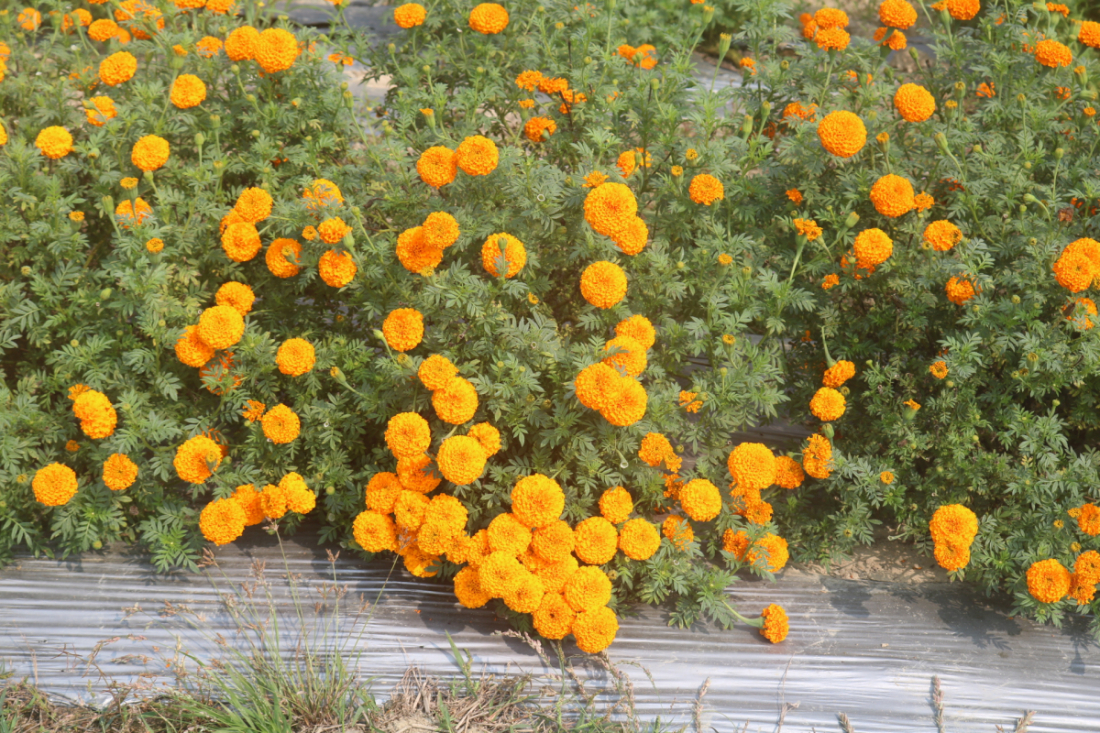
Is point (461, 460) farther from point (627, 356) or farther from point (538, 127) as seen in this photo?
point (538, 127)

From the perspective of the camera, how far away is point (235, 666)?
231cm

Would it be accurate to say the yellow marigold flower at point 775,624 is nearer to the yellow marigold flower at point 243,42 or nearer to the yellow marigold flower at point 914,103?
the yellow marigold flower at point 914,103

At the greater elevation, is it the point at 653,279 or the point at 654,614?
the point at 653,279

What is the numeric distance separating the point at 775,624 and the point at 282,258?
1777 millimetres

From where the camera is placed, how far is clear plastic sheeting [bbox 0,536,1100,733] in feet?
7.51

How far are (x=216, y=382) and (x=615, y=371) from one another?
115 centimetres

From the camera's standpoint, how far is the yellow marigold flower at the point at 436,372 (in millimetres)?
2232

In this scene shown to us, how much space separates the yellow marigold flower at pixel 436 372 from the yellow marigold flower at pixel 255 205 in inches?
28.1

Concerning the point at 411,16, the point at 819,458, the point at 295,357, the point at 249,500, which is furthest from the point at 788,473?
the point at 411,16

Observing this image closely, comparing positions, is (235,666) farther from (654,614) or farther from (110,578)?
(654,614)

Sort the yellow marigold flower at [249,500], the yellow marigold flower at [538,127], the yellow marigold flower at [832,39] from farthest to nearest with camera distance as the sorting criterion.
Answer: the yellow marigold flower at [538,127] → the yellow marigold flower at [832,39] → the yellow marigold flower at [249,500]

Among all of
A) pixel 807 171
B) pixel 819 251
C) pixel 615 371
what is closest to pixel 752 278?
pixel 819 251

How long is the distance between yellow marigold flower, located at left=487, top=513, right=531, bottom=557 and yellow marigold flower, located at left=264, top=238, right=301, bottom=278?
0.97 metres

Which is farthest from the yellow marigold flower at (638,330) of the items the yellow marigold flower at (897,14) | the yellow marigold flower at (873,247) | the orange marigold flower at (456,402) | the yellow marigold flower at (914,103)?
the yellow marigold flower at (897,14)
